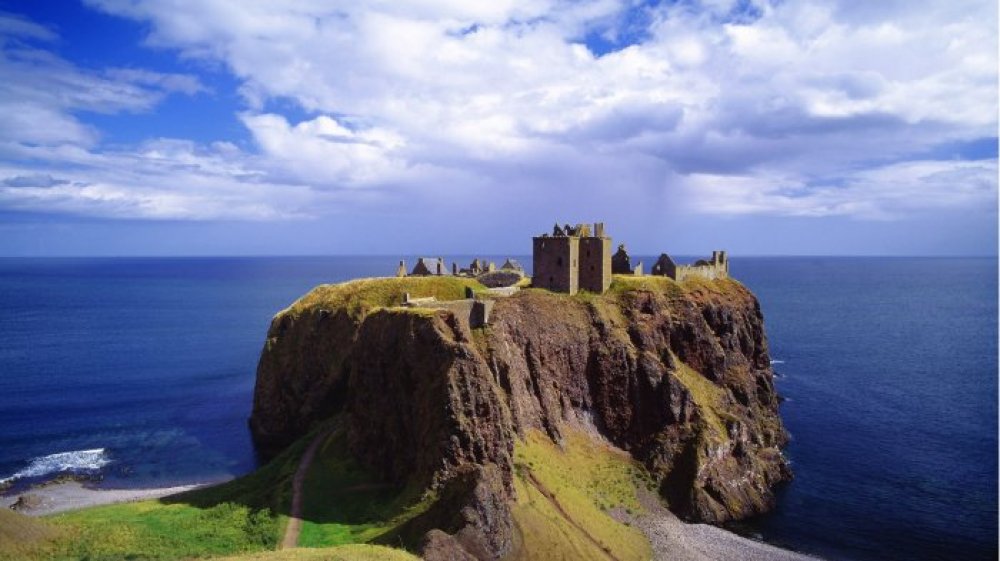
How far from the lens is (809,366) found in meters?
134

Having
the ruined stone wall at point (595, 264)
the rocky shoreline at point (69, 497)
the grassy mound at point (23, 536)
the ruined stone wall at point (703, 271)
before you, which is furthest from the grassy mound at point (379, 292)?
the grassy mound at point (23, 536)

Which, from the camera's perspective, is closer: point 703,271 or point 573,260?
point 573,260

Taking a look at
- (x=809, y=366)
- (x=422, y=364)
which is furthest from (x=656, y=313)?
(x=809, y=366)

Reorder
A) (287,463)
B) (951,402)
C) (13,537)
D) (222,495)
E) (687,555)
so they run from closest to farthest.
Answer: (13,537) → (687,555) → (222,495) → (287,463) → (951,402)

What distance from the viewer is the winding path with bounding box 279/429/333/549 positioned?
4884 centimetres

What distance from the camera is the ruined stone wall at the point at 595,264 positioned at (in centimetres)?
7781

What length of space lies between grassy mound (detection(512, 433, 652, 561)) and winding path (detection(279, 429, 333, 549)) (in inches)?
674

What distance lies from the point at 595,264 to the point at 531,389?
19235mm

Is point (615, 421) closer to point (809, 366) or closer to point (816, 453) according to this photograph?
point (816, 453)

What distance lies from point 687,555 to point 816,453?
122 feet

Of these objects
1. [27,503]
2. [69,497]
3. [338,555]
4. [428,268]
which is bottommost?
[69,497]

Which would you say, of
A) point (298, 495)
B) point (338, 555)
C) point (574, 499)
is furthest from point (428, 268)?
point (338, 555)

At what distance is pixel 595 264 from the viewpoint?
7856 centimetres

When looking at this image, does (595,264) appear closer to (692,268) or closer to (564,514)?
(692,268)
